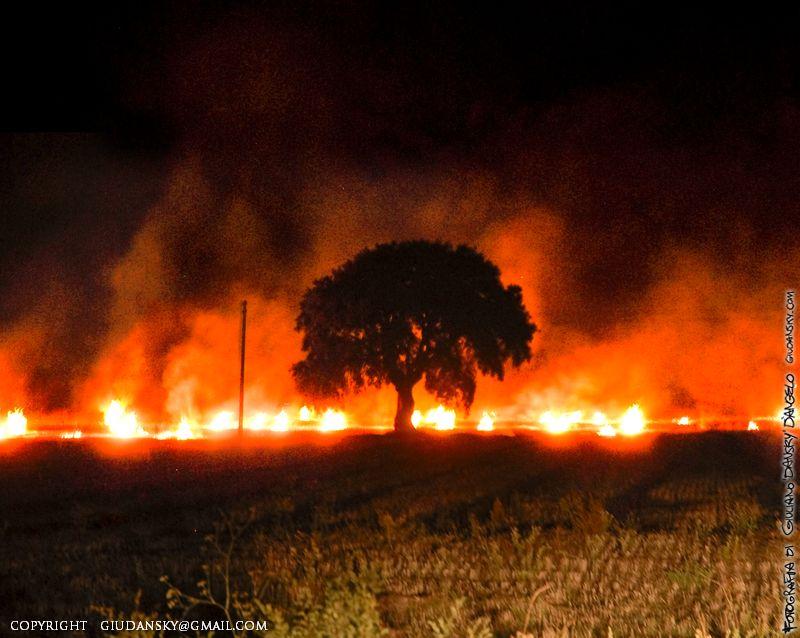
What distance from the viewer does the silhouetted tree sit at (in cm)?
4497

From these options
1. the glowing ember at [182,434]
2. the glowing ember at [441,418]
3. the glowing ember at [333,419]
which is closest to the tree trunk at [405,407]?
the glowing ember at [182,434]

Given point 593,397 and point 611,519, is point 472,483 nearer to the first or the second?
point 611,519

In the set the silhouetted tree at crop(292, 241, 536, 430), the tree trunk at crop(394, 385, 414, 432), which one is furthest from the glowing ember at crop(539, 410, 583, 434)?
Result: the tree trunk at crop(394, 385, 414, 432)

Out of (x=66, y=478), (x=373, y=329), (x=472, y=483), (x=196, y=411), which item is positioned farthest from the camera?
(x=196, y=411)

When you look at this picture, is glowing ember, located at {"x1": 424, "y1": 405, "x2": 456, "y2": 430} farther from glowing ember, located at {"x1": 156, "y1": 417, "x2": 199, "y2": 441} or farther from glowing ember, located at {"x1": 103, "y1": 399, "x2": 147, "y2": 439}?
glowing ember, located at {"x1": 103, "y1": 399, "x2": 147, "y2": 439}

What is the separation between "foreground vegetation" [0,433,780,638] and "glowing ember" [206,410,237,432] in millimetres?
29071

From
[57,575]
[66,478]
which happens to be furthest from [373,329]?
[57,575]

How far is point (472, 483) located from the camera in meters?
20.7

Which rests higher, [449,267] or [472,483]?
[449,267]

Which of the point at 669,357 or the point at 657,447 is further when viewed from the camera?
the point at 669,357

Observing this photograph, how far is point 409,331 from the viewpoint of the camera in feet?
149

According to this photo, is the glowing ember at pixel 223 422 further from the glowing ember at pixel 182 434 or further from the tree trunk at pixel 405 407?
the tree trunk at pixel 405 407

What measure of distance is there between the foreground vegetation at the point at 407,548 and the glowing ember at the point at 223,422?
1145 inches

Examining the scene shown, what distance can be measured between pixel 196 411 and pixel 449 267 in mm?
25366
